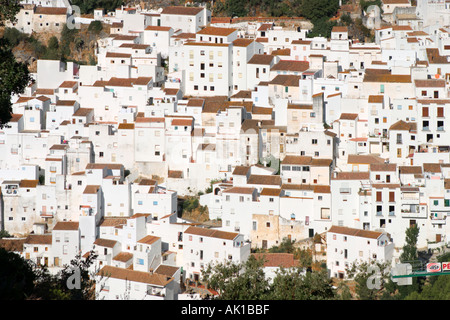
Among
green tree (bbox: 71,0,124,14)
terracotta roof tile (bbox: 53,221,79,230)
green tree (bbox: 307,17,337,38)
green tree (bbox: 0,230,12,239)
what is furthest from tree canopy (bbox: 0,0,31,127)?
green tree (bbox: 71,0,124,14)

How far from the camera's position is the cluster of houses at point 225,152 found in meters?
31.7

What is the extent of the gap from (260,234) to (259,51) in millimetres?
11580

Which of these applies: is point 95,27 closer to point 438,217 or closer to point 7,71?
point 438,217

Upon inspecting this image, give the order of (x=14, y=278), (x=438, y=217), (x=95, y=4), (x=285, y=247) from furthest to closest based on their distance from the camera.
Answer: (x=95, y=4) < (x=285, y=247) < (x=438, y=217) < (x=14, y=278)

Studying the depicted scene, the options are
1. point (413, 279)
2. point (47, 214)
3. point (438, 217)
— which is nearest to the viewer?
point (413, 279)

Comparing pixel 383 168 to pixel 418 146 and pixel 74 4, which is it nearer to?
pixel 418 146

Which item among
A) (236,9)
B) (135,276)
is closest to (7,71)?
(135,276)

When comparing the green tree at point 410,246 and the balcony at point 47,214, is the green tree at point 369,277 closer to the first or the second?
the green tree at point 410,246

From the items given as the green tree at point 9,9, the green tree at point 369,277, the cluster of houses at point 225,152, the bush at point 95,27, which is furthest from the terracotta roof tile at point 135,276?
the bush at point 95,27

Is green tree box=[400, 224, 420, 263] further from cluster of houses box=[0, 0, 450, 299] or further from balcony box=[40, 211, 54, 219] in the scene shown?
balcony box=[40, 211, 54, 219]

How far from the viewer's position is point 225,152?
116ft

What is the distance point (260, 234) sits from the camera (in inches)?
1299
